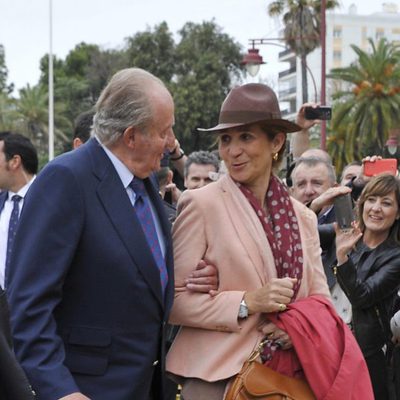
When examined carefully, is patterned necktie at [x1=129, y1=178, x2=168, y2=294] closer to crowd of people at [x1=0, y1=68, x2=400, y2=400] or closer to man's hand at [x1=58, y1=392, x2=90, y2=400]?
crowd of people at [x1=0, y1=68, x2=400, y2=400]

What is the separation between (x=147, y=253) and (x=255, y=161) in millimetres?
672

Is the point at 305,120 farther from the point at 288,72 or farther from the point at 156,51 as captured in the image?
the point at 288,72

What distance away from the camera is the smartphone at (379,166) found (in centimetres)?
635

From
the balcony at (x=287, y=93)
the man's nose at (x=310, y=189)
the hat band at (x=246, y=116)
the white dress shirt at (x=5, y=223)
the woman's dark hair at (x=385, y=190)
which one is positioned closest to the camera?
the hat band at (x=246, y=116)

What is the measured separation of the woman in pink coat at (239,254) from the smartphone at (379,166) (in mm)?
2695

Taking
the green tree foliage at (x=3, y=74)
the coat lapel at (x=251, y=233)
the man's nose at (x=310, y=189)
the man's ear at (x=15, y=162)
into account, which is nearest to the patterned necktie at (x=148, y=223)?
the coat lapel at (x=251, y=233)

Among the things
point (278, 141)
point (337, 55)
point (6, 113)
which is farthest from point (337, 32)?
point (278, 141)

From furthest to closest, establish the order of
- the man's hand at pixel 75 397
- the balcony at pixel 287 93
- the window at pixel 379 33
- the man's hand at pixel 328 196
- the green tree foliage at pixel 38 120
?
the window at pixel 379 33 → the balcony at pixel 287 93 → the green tree foliage at pixel 38 120 → the man's hand at pixel 328 196 → the man's hand at pixel 75 397

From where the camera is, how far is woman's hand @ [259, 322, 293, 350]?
11.7ft

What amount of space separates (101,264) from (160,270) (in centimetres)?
27

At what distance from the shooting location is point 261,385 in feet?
11.2

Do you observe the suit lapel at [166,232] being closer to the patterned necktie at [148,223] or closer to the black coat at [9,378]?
the patterned necktie at [148,223]

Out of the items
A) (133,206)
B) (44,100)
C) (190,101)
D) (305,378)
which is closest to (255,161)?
(133,206)

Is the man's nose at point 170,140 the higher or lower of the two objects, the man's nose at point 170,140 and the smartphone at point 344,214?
the higher
